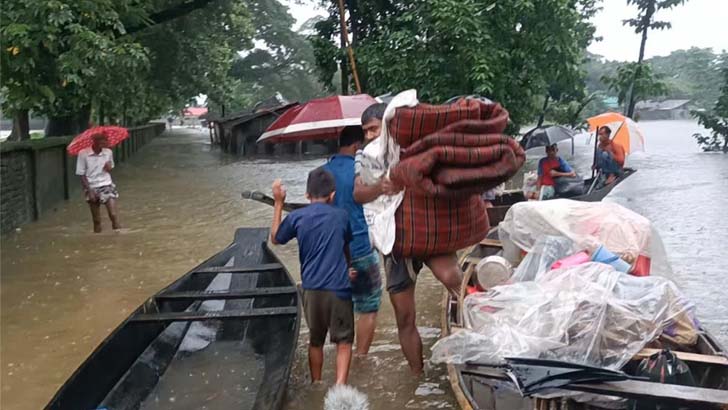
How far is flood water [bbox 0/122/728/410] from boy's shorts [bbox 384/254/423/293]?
93 cm

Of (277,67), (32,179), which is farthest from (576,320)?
(277,67)

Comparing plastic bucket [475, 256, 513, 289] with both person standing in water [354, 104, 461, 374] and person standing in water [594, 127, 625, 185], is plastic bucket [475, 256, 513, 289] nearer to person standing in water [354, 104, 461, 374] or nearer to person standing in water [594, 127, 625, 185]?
person standing in water [354, 104, 461, 374]

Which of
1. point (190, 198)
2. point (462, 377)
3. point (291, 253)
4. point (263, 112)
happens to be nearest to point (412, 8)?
point (190, 198)

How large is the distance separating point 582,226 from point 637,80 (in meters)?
17.5

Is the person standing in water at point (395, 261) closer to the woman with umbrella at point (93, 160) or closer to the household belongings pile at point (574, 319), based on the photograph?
the household belongings pile at point (574, 319)

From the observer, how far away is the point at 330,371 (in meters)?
5.05

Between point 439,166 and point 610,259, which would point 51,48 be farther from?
point 610,259

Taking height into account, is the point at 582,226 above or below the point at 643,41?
below

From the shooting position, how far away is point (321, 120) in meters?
5.44

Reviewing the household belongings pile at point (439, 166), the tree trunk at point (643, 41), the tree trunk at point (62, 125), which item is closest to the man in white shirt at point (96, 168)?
the household belongings pile at point (439, 166)

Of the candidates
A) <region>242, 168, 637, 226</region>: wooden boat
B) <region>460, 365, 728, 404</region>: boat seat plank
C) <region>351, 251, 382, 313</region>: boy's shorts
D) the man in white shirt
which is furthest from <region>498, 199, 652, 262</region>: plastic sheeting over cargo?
the man in white shirt

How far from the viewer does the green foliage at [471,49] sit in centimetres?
1398

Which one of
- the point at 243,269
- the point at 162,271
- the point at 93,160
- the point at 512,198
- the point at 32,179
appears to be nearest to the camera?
the point at 243,269

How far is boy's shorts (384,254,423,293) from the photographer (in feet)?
13.6
